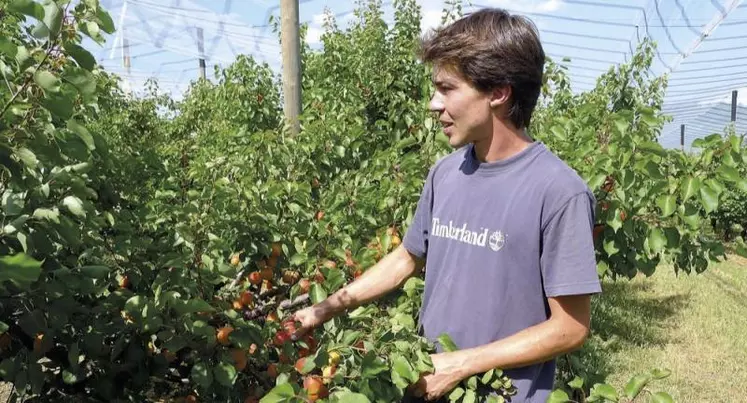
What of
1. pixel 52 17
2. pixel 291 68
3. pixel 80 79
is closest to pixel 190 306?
pixel 80 79

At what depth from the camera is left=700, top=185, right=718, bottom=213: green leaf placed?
167 cm

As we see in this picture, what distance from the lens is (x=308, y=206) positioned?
2.06 m

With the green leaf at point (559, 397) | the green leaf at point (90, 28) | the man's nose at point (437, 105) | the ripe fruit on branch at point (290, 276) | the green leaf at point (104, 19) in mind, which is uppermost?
the green leaf at point (104, 19)

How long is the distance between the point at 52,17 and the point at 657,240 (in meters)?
1.63

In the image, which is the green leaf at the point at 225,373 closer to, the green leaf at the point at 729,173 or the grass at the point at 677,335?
the green leaf at the point at 729,173

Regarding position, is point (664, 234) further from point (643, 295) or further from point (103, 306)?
point (643, 295)

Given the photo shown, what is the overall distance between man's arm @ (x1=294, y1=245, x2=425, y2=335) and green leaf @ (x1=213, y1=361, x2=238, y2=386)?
20 centimetres

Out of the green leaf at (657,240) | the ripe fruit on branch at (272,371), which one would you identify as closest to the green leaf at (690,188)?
the green leaf at (657,240)

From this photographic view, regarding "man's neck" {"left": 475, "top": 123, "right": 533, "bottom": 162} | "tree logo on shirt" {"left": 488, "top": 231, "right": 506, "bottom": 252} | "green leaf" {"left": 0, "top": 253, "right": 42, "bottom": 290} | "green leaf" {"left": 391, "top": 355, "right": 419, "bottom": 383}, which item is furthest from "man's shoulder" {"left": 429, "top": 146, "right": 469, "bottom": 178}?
"green leaf" {"left": 0, "top": 253, "right": 42, "bottom": 290}

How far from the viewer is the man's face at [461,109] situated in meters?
1.30

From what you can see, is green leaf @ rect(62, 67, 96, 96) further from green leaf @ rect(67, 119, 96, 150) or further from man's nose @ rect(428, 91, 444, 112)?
man's nose @ rect(428, 91, 444, 112)

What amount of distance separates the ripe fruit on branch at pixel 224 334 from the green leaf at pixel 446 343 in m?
0.58

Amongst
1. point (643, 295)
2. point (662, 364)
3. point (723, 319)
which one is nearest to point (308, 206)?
point (662, 364)

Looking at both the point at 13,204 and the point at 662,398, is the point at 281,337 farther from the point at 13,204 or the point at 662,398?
the point at 662,398
